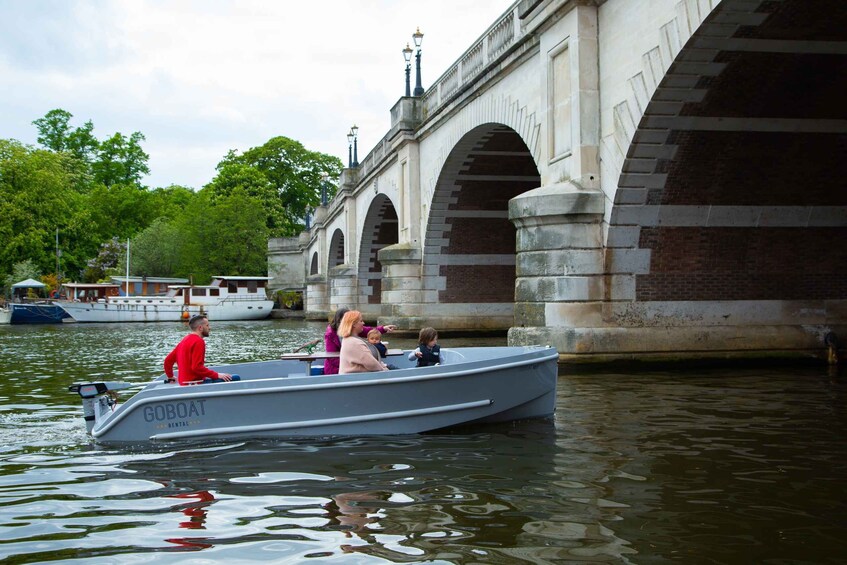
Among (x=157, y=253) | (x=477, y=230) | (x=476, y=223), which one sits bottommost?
(x=477, y=230)

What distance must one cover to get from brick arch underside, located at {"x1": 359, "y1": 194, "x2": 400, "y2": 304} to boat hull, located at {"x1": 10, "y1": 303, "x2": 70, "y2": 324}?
16.3 metres

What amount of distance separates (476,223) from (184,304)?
27.4 meters

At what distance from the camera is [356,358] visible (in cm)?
833

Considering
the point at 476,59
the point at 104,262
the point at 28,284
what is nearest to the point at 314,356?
the point at 476,59

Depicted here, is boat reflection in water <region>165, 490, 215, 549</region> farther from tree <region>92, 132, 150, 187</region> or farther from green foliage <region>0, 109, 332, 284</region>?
tree <region>92, 132, 150, 187</region>

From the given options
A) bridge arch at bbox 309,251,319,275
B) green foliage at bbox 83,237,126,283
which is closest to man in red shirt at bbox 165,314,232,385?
bridge arch at bbox 309,251,319,275

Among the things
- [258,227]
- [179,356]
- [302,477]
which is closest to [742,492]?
[302,477]

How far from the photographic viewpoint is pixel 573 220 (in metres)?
13.2

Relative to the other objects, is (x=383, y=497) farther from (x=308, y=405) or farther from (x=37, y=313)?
(x=37, y=313)

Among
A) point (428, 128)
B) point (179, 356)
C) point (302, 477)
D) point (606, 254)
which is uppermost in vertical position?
point (428, 128)

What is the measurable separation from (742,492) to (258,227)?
57.6 meters

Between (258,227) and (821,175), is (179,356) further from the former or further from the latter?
(258,227)

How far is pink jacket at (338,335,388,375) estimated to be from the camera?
8.34 metres

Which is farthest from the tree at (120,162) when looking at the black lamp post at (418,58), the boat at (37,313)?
the black lamp post at (418,58)
